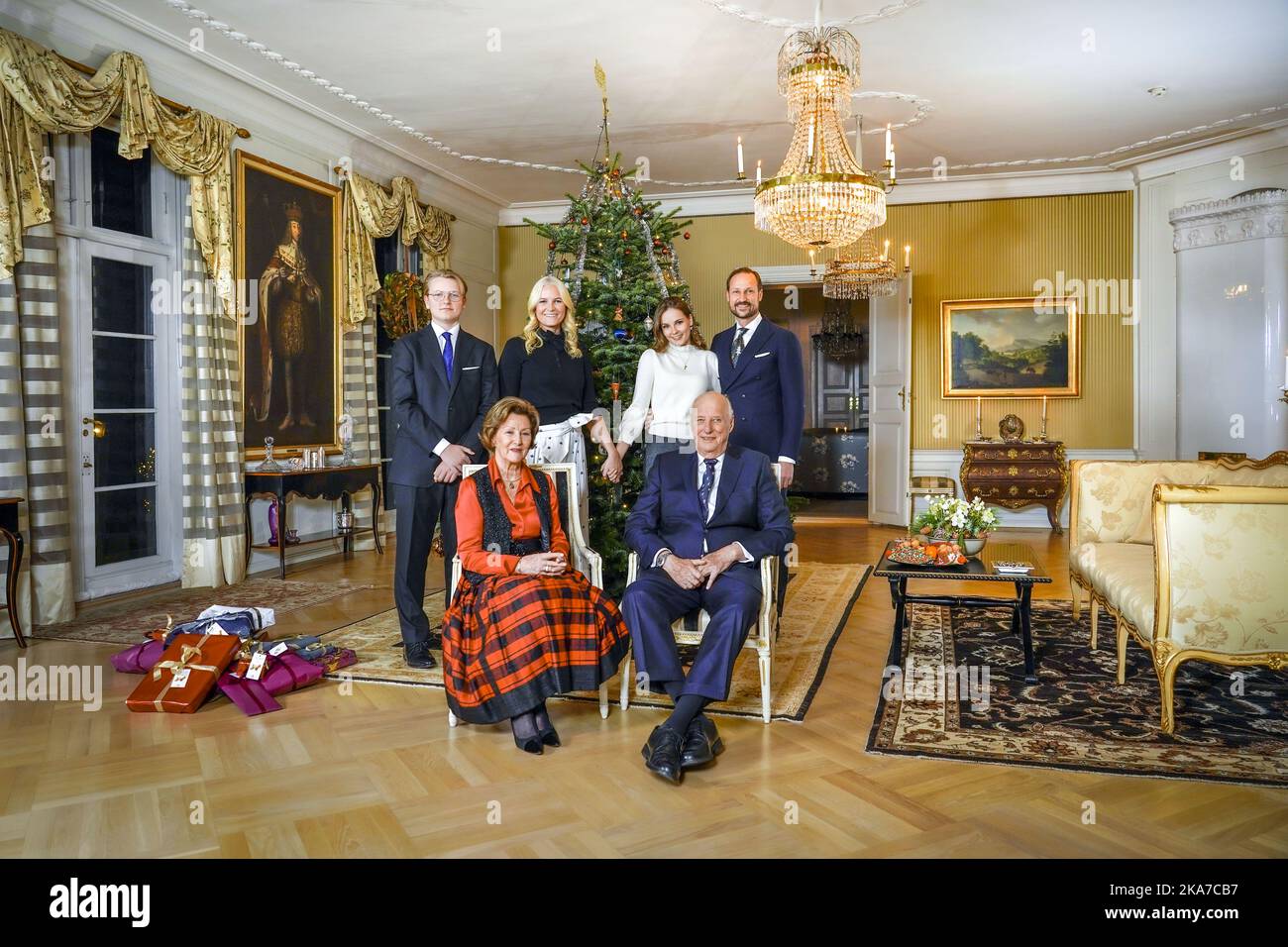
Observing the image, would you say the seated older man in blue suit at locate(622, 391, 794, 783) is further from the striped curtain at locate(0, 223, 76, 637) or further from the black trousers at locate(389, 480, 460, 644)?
the striped curtain at locate(0, 223, 76, 637)

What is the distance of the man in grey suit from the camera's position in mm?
4074

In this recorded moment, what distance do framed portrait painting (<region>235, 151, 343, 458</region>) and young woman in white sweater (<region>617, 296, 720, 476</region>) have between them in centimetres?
341

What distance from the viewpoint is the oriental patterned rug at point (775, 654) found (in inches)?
140

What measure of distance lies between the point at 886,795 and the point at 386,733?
1711mm

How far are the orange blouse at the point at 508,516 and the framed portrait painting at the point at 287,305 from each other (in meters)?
3.77

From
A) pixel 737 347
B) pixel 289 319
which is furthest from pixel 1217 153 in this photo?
pixel 289 319

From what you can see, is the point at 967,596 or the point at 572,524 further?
the point at 967,596

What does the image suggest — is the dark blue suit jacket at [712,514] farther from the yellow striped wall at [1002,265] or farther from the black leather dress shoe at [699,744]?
the yellow striped wall at [1002,265]

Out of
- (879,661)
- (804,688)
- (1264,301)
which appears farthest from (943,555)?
(1264,301)

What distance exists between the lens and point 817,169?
5070 millimetres

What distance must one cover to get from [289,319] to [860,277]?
15.7ft

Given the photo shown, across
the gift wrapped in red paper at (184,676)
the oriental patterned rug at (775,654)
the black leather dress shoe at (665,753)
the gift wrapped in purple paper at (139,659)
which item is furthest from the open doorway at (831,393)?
the black leather dress shoe at (665,753)

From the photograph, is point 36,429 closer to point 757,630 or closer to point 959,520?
point 757,630

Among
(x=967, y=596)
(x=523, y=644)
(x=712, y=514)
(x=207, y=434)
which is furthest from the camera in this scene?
(x=207, y=434)
